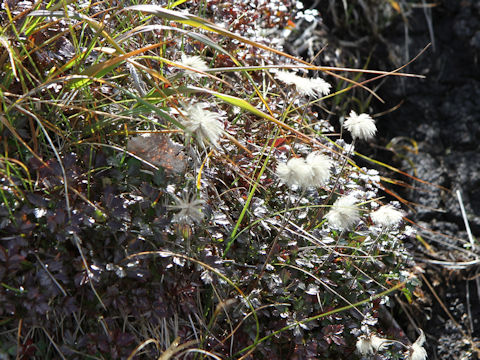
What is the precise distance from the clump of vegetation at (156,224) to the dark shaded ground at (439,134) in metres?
0.57

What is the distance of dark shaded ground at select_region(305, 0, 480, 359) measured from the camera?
9.16 ft

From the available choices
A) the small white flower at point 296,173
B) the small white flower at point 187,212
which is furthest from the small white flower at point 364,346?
the small white flower at point 187,212

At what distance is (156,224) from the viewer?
186 cm

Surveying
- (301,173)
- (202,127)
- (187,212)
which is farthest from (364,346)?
(202,127)

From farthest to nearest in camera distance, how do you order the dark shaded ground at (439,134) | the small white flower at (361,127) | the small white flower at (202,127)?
the dark shaded ground at (439,134) < the small white flower at (361,127) < the small white flower at (202,127)

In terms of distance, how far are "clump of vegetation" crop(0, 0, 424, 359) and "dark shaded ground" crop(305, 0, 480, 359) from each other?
0.57 metres

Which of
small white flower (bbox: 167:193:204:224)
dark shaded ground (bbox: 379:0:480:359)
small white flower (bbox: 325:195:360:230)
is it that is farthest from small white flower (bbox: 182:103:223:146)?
dark shaded ground (bbox: 379:0:480:359)

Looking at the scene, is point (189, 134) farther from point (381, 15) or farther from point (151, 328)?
point (381, 15)

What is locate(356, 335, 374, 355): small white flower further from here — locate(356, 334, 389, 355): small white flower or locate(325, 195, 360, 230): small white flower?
locate(325, 195, 360, 230): small white flower

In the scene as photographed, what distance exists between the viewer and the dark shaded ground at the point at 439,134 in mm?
2791

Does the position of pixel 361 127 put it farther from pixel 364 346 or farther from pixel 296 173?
pixel 364 346

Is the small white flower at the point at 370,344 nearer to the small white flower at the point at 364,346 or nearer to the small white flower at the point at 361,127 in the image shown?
the small white flower at the point at 364,346

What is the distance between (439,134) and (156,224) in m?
2.26

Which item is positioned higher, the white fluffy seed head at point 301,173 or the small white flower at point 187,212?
the white fluffy seed head at point 301,173
